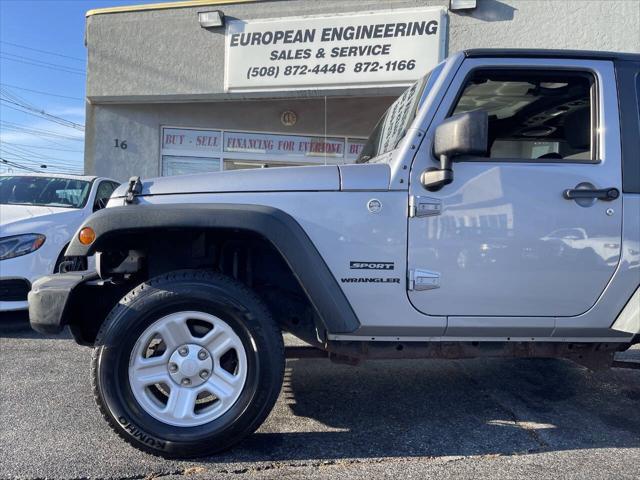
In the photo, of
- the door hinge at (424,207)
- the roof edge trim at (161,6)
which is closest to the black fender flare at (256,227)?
the door hinge at (424,207)

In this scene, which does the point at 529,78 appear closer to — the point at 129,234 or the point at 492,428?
the point at 492,428

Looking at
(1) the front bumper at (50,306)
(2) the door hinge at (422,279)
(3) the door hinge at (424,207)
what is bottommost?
(1) the front bumper at (50,306)

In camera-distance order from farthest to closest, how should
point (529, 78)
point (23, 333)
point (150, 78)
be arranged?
point (150, 78) < point (23, 333) < point (529, 78)

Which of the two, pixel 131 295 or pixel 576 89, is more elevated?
pixel 576 89

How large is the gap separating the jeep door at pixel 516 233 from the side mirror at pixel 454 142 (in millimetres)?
57

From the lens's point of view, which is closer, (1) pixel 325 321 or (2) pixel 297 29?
(1) pixel 325 321

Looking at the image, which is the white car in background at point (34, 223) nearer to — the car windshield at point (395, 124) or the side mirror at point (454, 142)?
the car windshield at point (395, 124)

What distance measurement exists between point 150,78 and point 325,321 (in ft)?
27.3

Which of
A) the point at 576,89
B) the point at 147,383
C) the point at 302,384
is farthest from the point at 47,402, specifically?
the point at 576,89

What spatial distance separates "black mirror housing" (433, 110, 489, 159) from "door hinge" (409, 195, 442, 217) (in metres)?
0.27

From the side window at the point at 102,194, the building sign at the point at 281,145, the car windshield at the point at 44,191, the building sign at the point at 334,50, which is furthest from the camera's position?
the building sign at the point at 281,145

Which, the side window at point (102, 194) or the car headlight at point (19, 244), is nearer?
the car headlight at point (19, 244)

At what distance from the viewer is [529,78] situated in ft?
8.99

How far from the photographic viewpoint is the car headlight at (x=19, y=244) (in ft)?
14.4
